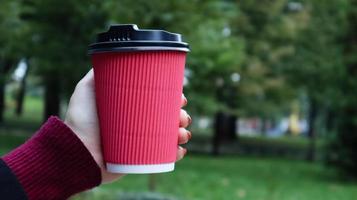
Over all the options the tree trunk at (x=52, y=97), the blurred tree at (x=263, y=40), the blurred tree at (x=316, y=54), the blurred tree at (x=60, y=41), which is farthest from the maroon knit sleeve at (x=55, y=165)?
the blurred tree at (x=263, y=40)

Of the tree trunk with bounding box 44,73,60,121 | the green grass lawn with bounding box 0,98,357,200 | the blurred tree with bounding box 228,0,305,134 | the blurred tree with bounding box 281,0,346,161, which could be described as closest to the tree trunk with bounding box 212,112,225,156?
the blurred tree with bounding box 228,0,305,134

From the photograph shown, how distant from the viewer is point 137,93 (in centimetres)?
115

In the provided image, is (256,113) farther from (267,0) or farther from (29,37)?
(29,37)

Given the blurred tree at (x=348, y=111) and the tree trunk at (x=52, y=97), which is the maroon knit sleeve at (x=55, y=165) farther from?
the tree trunk at (x=52, y=97)

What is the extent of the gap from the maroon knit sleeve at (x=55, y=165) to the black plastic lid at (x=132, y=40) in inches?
8.4

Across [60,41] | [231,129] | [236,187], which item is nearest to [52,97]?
[60,41]

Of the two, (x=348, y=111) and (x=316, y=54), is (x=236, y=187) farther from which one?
(x=316, y=54)

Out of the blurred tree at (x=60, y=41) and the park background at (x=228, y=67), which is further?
the blurred tree at (x=60, y=41)

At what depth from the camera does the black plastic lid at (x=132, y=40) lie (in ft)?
3.68

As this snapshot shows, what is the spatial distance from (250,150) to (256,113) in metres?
2.27

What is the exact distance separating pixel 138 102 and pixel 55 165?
0.23 metres

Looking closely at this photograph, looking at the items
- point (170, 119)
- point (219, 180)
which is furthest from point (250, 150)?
point (170, 119)

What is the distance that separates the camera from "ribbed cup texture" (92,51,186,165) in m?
1.15

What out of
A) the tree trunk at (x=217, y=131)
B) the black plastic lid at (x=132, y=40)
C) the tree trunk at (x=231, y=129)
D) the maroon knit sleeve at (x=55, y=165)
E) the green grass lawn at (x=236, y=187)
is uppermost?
the black plastic lid at (x=132, y=40)
